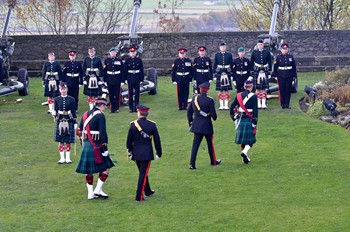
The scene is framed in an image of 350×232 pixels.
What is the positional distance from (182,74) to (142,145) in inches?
378

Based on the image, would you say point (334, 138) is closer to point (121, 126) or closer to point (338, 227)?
point (121, 126)

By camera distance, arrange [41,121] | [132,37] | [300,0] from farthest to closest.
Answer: [300,0] < [132,37] < [41,121]

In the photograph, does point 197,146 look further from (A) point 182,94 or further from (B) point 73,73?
(B) point 73,73

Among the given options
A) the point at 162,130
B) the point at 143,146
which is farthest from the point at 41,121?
the point at 143,146

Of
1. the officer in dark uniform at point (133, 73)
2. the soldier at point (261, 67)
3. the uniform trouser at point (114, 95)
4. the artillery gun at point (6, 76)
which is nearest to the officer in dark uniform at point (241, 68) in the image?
the soldier at point (261, 67)

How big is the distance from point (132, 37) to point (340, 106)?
658 centimetres

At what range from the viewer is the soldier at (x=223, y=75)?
25.3 metres

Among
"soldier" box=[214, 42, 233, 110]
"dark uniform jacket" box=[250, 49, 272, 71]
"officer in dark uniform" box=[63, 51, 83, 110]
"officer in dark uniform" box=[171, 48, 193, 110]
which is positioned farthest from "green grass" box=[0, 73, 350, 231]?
"dark uniform jacket" box=[250, 49, 272, 71]

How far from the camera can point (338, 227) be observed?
46.8 feet

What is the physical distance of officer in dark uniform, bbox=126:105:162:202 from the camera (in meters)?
15.9

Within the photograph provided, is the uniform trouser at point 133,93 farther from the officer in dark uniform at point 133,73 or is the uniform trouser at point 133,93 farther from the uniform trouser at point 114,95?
the uniform trouser at point 114,95

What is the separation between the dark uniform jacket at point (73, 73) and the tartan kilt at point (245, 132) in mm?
7516

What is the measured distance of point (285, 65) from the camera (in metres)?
24.9

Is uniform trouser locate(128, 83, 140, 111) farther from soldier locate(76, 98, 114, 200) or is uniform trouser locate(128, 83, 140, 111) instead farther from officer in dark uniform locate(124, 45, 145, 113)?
soldier locate(76, 98, 114, 200)
